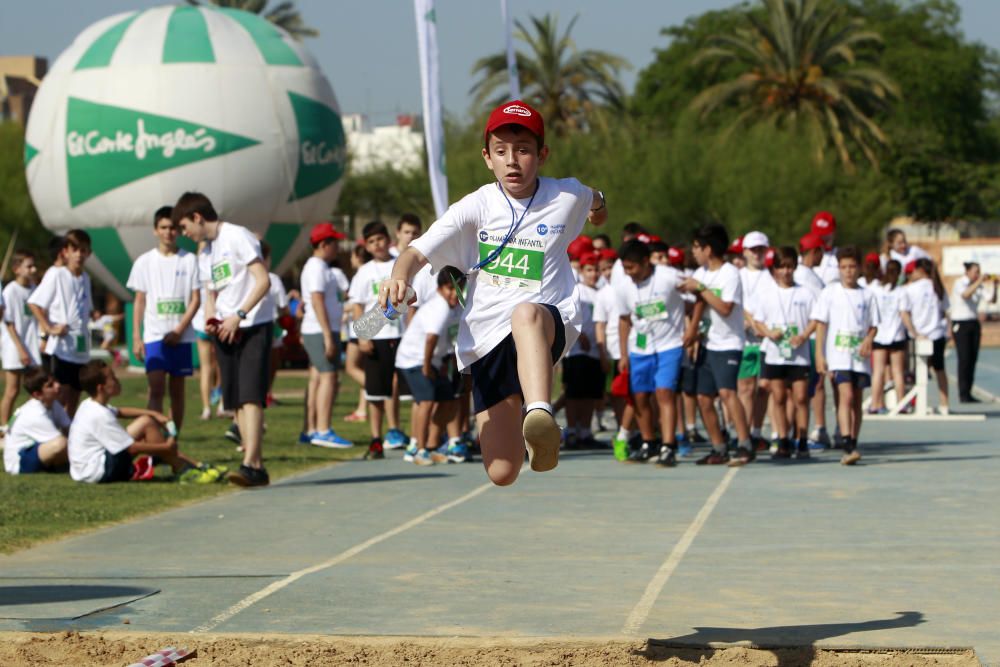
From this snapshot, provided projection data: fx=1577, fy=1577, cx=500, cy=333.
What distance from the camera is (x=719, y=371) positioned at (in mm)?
14188

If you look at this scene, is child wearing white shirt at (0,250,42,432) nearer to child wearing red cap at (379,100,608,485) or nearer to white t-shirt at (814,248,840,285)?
white t-shirt at (814,248,840,285)

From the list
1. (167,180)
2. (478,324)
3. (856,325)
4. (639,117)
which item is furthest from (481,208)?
(639,117)

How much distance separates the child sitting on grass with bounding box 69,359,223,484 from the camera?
1288 centimetres

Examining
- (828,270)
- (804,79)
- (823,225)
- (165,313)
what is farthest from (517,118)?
(804,79)

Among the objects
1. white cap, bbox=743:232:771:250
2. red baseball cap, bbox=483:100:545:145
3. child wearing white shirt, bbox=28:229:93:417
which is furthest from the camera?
white cap, bbox=743:232:771:250

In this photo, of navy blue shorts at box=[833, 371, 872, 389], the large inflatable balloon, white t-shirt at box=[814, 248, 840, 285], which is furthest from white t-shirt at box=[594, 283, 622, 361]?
the large inflatable balloon

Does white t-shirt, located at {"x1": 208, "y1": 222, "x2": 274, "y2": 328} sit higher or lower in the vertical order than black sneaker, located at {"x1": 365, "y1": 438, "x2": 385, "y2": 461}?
higher

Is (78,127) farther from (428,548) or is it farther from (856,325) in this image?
(428,548)

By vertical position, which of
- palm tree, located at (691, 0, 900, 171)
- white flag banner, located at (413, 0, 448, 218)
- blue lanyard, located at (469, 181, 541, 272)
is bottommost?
blue lanyard, located at (469, 181, 541, 272)

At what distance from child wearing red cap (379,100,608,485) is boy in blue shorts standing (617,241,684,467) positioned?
7069mm

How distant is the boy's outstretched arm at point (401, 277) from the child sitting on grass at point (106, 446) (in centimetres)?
657

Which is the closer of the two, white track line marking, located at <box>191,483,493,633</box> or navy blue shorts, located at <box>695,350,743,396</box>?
white track line marking, located at <box>191,483,493,633</box>

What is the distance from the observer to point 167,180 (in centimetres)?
3073

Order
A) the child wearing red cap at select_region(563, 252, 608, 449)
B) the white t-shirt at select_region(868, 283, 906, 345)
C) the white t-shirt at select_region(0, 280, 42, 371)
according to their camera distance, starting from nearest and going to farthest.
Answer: the child wearing red cap at select_region(563, 252, 608, 449)
the white t-shirt at select_region(0, 280, 42, 371)
the white t-shirt at select_region(868, 283, 906, 345)
